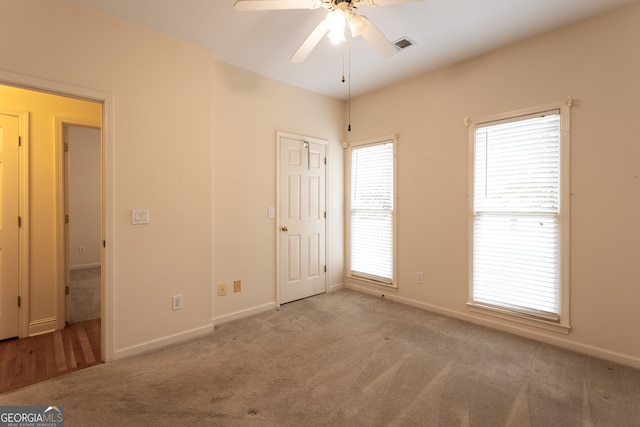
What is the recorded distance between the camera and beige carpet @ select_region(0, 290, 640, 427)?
71.2 inches

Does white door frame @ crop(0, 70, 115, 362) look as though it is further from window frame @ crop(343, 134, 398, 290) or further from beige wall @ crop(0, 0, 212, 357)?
window frame @ crop(343, 134, 398, 290)

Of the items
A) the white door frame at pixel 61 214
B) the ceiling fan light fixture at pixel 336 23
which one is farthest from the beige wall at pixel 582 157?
the white door frame at pixel 61 214

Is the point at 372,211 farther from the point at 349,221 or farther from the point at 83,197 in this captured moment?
the point at 83,197

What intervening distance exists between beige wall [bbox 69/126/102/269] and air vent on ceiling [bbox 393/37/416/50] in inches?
230

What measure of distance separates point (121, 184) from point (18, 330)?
1847 millimetres

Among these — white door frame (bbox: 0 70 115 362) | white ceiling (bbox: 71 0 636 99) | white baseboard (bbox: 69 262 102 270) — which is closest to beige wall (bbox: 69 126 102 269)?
white baseboard (bbox: 69 262 102 270)

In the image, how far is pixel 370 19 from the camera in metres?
2.49

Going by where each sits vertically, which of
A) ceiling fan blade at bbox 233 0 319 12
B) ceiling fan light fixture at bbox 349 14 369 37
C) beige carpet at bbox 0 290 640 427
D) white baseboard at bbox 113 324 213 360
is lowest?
beige carpet at bbox 0 290 640 427

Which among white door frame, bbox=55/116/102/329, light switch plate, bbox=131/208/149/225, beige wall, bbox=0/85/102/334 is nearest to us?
light switch plate, bbox=131/208/149/225

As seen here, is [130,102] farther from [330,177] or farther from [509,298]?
[509,298]

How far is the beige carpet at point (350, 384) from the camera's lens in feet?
5.93

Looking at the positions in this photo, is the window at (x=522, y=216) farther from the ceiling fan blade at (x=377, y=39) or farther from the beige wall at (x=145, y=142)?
the beige wall at (x=145, y=142)

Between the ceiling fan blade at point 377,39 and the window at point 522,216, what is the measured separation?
1533mm

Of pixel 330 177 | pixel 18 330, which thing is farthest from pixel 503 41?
pixel 18 330
